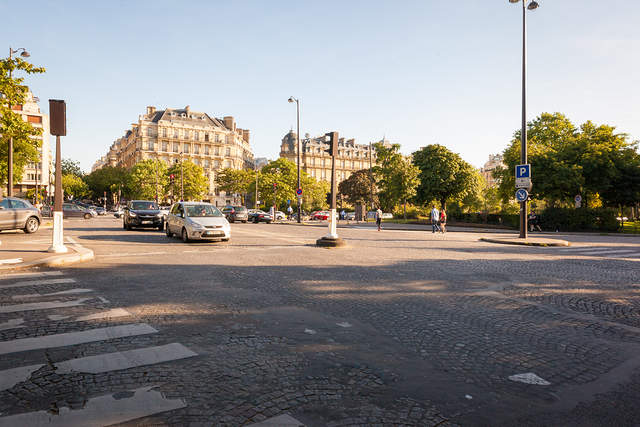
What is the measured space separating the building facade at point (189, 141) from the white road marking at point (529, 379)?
86774 mm

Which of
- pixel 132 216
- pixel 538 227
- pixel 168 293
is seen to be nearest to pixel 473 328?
pixel 168 293

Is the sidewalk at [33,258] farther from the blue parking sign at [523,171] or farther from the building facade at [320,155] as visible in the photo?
the building facade at [320,155]

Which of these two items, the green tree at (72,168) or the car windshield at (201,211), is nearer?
the car windshield at (201,211)

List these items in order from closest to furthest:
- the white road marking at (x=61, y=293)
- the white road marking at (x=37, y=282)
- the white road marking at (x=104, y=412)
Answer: the white road marking at (x=104, y=412) < the white road marking at (x=61, y=293) < the white road marking at (x=37, y=282)

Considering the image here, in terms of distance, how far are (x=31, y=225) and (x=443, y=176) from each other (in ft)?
108

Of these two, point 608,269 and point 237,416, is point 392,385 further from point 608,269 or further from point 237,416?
point 608,269

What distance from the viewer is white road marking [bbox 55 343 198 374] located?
346 centimetres

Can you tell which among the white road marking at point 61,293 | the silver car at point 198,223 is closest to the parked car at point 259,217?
the silver car at point 198,223

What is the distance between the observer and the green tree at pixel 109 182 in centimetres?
8962

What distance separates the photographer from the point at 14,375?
330cm

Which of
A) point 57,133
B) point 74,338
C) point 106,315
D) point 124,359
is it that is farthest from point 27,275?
point 124,359

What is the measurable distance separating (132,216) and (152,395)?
20.9m

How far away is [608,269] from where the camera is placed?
389 inches

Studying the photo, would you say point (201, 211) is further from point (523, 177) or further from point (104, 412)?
point (104, 412)
